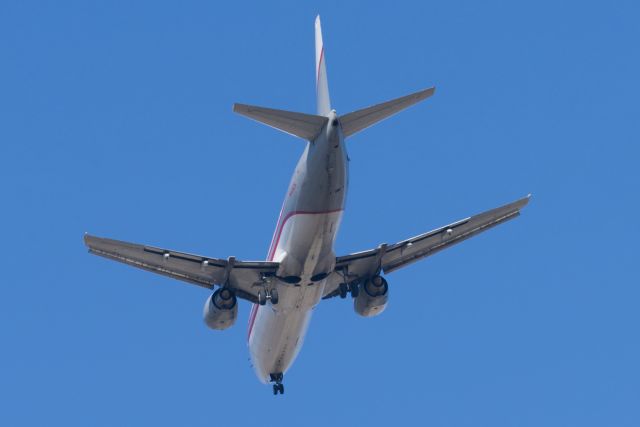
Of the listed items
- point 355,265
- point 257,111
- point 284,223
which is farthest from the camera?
point 355,265

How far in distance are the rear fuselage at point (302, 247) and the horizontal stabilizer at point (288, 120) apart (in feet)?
1.06

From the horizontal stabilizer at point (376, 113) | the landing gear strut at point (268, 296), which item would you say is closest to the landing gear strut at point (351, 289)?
the landing gear strut at point (268, 296)

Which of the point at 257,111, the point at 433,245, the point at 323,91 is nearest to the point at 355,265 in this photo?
the point at 433,245

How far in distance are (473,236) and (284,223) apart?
30.5 ft

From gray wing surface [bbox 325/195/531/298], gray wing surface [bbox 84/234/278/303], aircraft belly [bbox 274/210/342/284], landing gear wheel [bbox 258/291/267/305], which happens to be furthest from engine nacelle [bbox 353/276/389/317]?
landing gear wheel [bbox 258/291/267/305]

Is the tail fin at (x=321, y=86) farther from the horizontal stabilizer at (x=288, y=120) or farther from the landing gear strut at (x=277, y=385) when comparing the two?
the landing gear strut at (x=277, y=385)

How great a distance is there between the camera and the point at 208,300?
56.6m

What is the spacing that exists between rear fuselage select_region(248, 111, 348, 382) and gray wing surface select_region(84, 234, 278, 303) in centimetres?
113

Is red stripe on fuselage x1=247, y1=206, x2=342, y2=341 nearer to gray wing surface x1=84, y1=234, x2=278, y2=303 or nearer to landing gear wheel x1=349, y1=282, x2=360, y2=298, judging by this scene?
gray wing surface x1=84, y1=234, x2=278, y2=303

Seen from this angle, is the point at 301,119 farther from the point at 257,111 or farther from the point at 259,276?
the point at 259,276

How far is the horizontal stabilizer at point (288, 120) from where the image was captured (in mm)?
47625

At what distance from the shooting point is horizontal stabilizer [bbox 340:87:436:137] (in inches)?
1916

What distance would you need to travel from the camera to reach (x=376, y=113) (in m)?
49.2

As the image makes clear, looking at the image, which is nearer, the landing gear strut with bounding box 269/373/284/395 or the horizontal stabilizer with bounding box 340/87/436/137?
the horizontal stabilizer with bounding box 340/87/436/137
